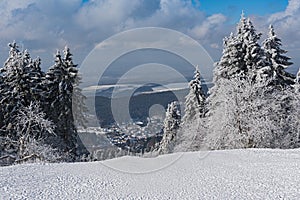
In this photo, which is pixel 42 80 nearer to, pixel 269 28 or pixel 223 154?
pixel 223 154

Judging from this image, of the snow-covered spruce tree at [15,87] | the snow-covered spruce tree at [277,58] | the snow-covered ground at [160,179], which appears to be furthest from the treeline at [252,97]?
the snow-covered spruce tree at [15,87]

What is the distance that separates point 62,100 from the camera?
82.5ft

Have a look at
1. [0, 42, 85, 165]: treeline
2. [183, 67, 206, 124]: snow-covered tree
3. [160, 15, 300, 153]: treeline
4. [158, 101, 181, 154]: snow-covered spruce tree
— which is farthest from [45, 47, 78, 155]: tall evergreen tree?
[158, 101, 181, 154]: snow-covered spruce tree

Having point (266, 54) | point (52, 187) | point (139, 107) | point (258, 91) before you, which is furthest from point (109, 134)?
point (266, 54)

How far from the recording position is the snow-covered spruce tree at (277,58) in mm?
26391

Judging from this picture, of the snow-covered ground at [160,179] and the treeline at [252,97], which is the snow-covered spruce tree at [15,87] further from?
the treeline at [252,97]

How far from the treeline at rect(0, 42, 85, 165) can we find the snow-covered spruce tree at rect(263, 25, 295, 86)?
51.3ft

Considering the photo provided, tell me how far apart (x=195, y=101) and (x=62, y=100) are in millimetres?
13332

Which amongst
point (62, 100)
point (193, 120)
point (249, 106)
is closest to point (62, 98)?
point (62, 100)

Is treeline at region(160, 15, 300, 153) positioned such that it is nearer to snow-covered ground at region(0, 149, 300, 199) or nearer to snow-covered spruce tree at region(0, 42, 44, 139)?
snow-covered ground at region(0, 149, 300, 199)

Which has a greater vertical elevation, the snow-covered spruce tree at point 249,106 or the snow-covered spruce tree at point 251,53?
the snow-covered spruce tree at point 251,53

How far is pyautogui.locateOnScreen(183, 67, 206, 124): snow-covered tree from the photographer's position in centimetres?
3225

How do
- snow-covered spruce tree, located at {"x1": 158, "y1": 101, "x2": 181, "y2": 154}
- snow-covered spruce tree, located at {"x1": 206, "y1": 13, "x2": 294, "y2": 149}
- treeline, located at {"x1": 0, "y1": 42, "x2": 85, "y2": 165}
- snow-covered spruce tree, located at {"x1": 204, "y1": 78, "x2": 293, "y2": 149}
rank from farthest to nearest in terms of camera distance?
snow-covered spruce tree, located at {"x1": 158, "y1": 101, "x2": 181, "y2": 154}
snow-covered spruce tree, located at {"x1": 206, "y1": 13, "x2": 294, "y2": 149}
snow-covered spruce tree, located at {"x1": 204, "y1": 78, "x2": 293, "y2": 149}
treeline, located at {"x1": 0, "y1": 42, "x2": 85, "y2": 165}

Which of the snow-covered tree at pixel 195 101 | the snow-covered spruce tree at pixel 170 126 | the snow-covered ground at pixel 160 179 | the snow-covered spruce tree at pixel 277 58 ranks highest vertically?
the snow-covered spruce tree at pixel 277 58
